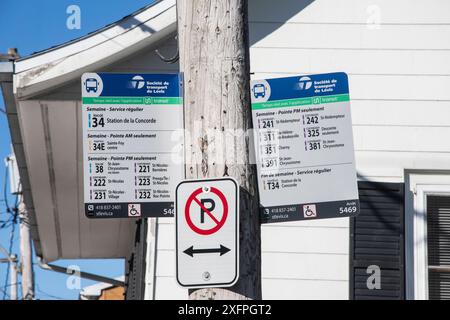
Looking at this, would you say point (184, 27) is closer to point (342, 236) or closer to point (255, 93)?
point (255, 93)

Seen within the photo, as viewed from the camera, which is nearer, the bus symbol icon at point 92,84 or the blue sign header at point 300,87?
the blue sign header at point 300,87

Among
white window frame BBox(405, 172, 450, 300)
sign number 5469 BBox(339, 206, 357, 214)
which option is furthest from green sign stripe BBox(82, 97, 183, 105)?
white window frame BBox(405, 172, 450, 300)

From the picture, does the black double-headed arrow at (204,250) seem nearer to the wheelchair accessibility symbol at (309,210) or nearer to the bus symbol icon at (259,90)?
the wheelchair accessibility symbol at (309,210)

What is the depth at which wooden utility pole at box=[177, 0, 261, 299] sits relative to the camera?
415cm

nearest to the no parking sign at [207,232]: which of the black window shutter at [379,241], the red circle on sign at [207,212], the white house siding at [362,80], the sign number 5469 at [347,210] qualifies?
the red circle on sign at [207,212]

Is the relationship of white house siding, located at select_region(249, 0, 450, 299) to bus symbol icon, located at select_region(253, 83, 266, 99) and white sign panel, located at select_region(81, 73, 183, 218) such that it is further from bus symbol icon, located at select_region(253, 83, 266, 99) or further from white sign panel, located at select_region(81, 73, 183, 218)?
bus symbol icon, located at select_region(253, 83, 266, 99)

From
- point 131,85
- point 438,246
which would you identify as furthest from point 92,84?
point 438,246

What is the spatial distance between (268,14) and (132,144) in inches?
135

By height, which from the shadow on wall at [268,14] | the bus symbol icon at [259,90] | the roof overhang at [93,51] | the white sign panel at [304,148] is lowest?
the white sign panel at [304,148]

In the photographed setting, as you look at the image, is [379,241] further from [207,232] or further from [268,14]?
[207,232]

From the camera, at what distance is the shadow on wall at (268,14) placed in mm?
7707

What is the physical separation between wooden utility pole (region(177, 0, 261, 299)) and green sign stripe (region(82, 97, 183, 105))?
0.30 m

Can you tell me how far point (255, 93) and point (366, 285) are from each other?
3.16 metres

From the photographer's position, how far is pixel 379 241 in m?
7.31
